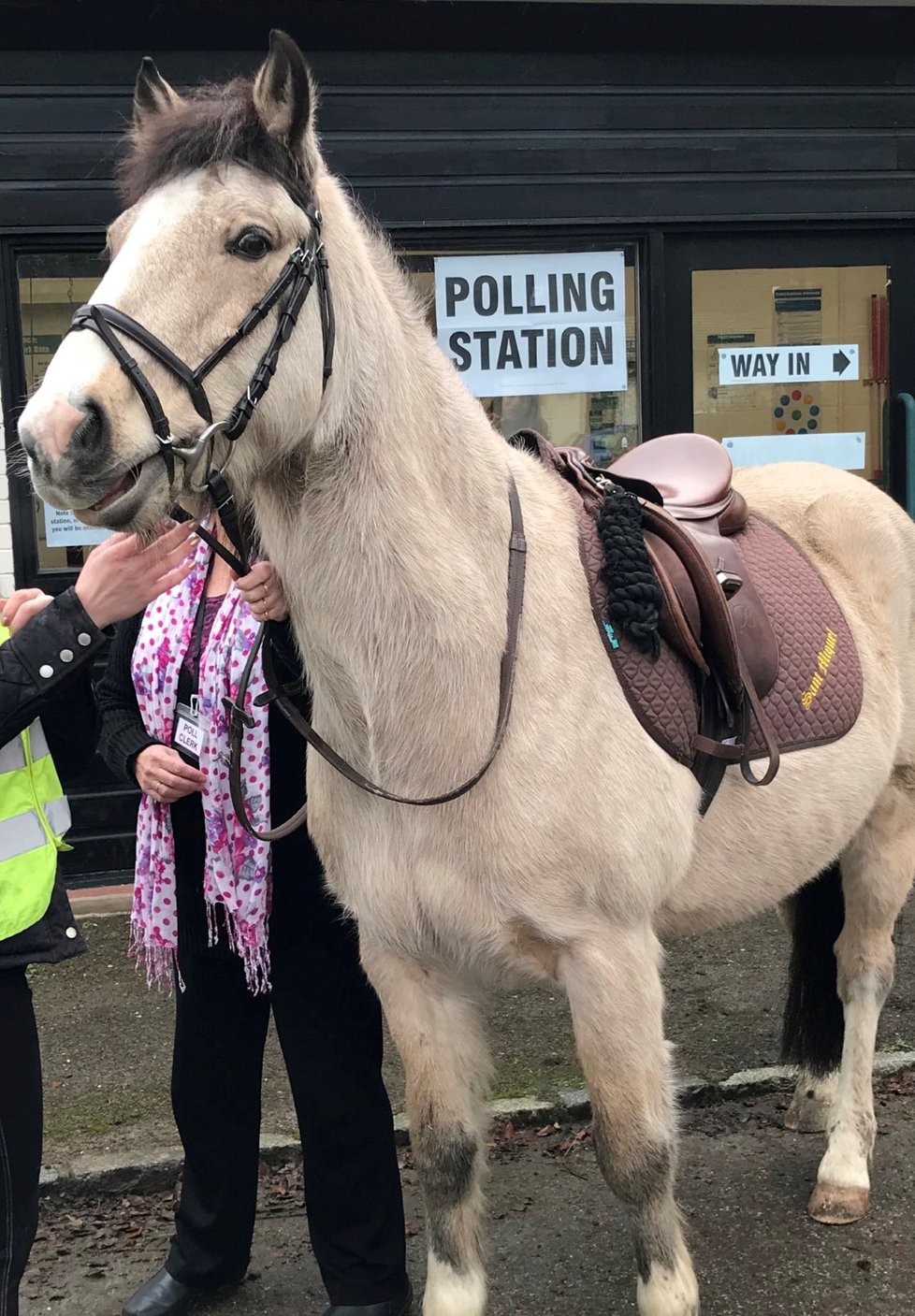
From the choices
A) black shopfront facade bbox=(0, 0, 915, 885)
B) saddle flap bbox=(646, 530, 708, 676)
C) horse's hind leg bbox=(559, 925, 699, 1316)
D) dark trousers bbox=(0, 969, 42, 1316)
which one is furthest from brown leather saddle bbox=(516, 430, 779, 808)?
black shopfront facade bbox=(0, 0, 915, 885)

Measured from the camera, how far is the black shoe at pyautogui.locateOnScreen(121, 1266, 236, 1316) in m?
2.90

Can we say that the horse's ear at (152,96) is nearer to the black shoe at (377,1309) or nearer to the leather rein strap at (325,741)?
the leather rein strap at (325,741)

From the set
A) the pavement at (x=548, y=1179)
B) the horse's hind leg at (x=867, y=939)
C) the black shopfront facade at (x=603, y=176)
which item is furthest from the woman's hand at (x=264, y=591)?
the black shopfront facade at (x=603, y=176)

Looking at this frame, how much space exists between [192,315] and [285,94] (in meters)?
0.40

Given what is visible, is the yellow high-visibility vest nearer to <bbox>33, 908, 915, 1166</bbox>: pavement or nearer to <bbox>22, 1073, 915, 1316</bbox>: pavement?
<bbox>22, 1073, 915, 1316</bbox>: pavement

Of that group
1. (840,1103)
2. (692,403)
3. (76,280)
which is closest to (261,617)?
(840,1103)

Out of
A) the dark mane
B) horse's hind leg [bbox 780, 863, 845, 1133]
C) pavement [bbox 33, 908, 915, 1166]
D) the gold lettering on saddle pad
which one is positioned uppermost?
the dark mane

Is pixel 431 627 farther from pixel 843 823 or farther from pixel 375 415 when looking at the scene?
pixel 843 823

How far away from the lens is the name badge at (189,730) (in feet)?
8.80

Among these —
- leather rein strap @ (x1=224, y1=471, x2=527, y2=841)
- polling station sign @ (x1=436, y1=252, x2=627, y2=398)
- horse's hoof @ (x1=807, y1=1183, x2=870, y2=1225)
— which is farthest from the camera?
polling station sign @ (x1=436, y1=252, x2=627, y2=398)

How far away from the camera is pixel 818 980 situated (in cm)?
354

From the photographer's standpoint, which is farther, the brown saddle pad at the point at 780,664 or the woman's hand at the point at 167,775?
the woman's hand at the point at 167,775

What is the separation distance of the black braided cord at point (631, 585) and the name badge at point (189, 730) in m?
0.93

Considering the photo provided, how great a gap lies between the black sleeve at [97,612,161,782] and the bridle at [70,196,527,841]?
0.33 meters
